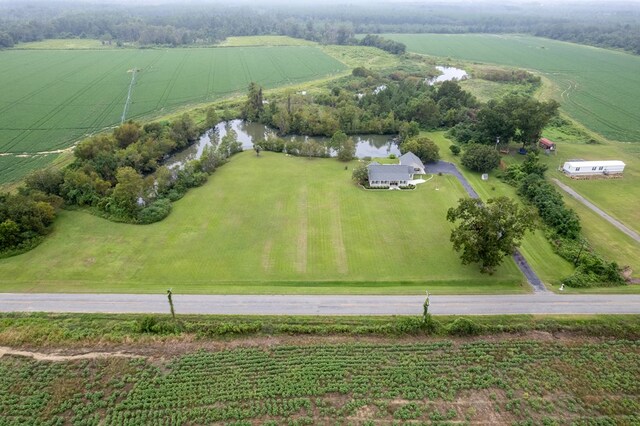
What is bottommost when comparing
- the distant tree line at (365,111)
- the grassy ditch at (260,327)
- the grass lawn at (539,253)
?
the grassy ditch at (260,327)

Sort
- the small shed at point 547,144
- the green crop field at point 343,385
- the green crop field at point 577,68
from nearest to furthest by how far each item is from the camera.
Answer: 1. the green crop field at point 343,385
2. the small shed at point 547,144
3. the green crop field at point 577,68

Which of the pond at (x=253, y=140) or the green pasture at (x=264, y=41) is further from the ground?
the green pasture at (x=264, y=41)

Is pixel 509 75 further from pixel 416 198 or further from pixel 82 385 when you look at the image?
pixel 82 385

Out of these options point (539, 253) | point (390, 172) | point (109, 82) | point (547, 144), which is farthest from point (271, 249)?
point (109, 82)

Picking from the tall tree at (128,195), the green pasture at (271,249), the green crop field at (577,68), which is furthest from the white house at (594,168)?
the tall tree at (128,195)

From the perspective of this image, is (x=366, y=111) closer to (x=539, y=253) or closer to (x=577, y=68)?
(x=539, y=253)

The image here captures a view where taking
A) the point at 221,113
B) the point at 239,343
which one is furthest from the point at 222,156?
the point at 239,343

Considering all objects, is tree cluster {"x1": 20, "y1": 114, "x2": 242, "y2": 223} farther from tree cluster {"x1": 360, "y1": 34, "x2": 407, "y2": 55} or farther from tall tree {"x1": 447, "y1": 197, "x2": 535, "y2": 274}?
tree cluster {"x1": 360, "y1": 34, "x2": 407, "y2": 55}

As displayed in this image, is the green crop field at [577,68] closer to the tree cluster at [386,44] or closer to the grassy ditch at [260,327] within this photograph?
the tree cluster at [386,44]
